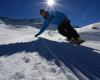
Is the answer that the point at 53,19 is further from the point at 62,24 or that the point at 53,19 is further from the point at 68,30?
the point at 68,30

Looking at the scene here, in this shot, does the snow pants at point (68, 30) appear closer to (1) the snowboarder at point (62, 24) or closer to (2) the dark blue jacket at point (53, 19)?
(1) the snowboarder at point (62, 24)

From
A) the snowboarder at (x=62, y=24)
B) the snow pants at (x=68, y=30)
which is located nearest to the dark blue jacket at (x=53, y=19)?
the snowboarder at (x=62, y=24)

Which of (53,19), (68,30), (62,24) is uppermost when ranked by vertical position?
(53,19)

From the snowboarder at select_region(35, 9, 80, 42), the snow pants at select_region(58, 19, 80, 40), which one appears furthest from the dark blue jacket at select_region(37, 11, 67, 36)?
the snow pants at select_region(58, 19, 80, 40)

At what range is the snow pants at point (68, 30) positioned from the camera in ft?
29.0

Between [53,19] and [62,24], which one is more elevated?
[53,19]

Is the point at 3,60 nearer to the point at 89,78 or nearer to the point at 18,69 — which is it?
the point at 18,69

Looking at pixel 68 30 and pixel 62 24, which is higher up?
pixel 62 24

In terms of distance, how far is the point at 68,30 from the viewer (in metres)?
8.86

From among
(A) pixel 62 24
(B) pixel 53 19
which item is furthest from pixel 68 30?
(B) pixel 53 19

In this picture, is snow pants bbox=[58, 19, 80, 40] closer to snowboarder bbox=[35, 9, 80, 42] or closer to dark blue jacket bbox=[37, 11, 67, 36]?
snowboarder bbox=[35, 9, 80, 42]

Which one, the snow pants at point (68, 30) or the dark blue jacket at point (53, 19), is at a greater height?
the dark blue jacket at point (53, 19)

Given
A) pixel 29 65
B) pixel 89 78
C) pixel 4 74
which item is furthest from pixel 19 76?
pixel 89 78

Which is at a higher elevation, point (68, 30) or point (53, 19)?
point (53, 19)
